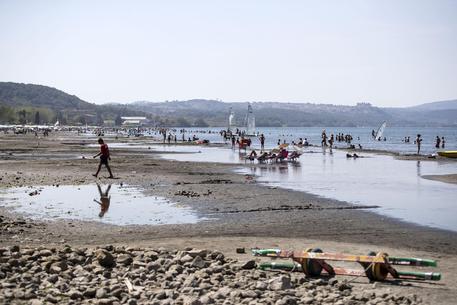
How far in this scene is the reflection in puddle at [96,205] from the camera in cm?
1748

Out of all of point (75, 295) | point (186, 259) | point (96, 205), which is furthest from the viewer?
point (96, 205)

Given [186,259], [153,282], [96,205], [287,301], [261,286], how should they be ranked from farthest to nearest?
1. [96,205]
2. [186,259]
3. [153,282]
4. [261,286]
5. [287,301]

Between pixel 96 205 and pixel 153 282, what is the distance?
35.9ft

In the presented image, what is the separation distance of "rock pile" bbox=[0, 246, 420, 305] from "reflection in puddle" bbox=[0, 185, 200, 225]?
18.8 ft

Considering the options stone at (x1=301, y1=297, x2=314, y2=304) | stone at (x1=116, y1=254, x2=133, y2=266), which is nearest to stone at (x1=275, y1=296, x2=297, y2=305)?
stone at (x1=301, y1=297, x2=314, y2=304)

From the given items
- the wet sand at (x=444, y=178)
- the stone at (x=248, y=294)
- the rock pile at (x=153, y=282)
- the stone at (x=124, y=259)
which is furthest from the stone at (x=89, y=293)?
the wet sand at (x=444, y=178)

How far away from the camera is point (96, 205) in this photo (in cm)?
2017

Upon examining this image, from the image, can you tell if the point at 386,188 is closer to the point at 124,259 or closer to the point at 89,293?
the point at 124,259

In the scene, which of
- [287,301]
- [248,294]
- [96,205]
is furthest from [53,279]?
[96,205]

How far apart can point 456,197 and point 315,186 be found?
6.76 metres

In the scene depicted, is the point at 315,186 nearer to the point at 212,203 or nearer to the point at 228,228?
the point at 212,203

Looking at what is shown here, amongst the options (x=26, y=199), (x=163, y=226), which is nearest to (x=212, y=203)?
(x=163, y=226)

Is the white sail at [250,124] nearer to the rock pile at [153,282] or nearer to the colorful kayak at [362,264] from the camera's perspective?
the rock pile at [153,282]

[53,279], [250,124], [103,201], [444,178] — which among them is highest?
[250,124]
